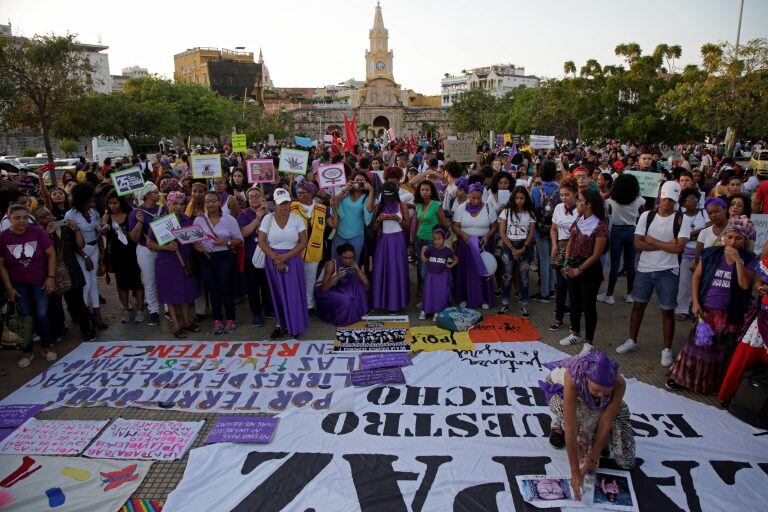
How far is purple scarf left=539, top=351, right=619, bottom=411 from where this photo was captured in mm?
3439

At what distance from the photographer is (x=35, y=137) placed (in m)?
37.1

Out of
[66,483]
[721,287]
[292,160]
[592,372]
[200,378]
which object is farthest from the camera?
[292,160]

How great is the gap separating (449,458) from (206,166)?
638 centimetres

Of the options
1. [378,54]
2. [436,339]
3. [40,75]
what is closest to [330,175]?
[436,339]

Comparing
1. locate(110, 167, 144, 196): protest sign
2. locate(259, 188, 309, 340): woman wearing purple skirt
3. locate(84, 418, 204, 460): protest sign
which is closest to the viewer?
locate(84, 418, 204, 460): protest sign

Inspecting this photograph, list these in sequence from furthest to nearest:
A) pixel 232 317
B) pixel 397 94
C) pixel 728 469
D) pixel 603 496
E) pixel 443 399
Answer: pixel 397 94, pixel 232 317, pixel 443 399, pixel 728 469, pixel 603 496

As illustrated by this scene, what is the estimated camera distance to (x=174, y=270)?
6621 mm

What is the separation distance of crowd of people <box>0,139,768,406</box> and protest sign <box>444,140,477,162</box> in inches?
167

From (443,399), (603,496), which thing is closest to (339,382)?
(443,399)

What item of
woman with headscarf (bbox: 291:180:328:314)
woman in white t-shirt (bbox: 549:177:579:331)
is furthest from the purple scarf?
woman with headscarf (bbox: 291:180:328:314)

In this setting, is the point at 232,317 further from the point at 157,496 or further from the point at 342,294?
the point at 157,496

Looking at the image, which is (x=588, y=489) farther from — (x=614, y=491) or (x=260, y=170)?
(x=260, y=170)

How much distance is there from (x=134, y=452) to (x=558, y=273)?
16.6 ft

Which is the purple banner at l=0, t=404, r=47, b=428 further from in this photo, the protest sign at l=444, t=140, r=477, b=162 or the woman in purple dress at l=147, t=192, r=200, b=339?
the protest sign at l=444, t=140, r=477, b=162
